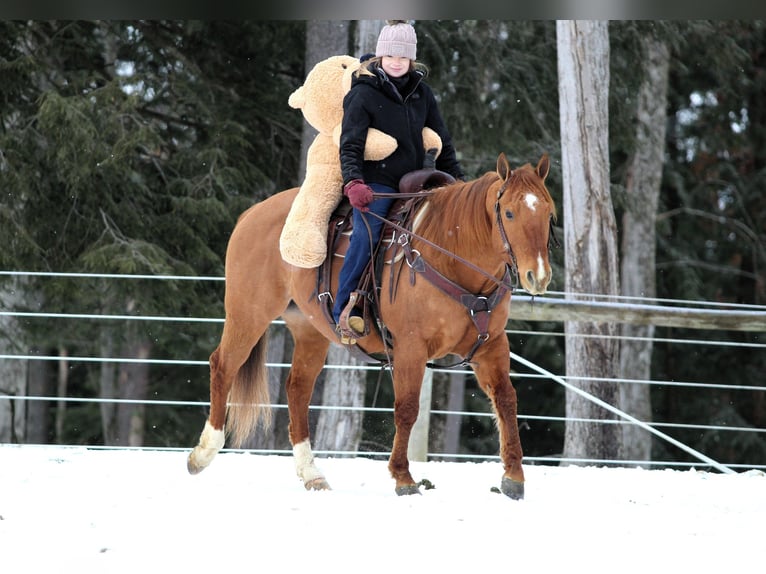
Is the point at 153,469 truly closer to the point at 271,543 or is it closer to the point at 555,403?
the point at 271,543

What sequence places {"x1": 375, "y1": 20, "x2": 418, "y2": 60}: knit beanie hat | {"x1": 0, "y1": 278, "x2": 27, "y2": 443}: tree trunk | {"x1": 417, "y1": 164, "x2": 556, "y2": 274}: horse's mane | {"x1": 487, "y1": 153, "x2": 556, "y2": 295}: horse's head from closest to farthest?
1. {"x1": 487, "y1": 153, "x2": 556, "y2": 295}: horse's head
2. {"x1": 417, "y1": 164, "x2": 556, "y2": 274}: horse's mane
3. {"x1": 375, "y1": 20, "x2": 418, "y2": 60}: knit beanie hat
4. {"x1": 0, "y1": 278, "x2": 27, "y2": 443}: tree trunk

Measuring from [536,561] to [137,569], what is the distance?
1.43m

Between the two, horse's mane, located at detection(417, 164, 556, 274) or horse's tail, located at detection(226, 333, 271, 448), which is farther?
horse's tail, located at detection(226, 333, 271, 448)

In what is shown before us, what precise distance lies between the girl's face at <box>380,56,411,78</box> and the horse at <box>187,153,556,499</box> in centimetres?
62

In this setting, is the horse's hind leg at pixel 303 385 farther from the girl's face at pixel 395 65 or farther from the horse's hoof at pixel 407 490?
the girl's face at pixel 395 65

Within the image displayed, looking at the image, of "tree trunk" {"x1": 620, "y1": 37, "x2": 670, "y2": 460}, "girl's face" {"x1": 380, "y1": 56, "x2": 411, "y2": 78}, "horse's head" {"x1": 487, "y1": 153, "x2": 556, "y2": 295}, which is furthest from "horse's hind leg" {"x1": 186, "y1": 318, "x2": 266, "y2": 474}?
"tree trunk" {"x1": 620, "y1": 37, "x2": 670, "y2": 460}

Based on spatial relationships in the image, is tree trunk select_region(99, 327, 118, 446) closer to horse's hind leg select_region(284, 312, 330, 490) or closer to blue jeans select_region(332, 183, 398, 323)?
horse's hind leg select_region(284, 312, 330, 490)

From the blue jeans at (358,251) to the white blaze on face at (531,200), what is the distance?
96cm

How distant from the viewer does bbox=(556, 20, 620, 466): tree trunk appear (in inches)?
327

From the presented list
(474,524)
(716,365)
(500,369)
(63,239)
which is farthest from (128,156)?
(716,365)

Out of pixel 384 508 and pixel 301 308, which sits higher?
pixel 301 308

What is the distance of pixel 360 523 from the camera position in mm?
4051

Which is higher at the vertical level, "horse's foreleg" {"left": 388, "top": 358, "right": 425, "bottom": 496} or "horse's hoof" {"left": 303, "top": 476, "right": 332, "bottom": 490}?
"horse's foreleg" {"left": 388, "top": 358, "right": 425, "bottom": 496}

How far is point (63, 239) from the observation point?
10.9 metres
